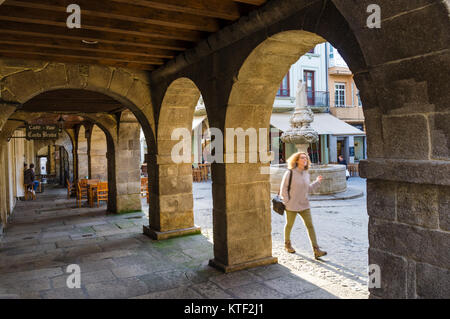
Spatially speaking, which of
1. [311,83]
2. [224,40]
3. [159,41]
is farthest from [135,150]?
[311,83]

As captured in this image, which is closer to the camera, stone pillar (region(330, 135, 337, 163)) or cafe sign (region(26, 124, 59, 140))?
cafe sign (region(26, 124, 59, 140))

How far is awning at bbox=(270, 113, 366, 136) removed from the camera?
1612cm

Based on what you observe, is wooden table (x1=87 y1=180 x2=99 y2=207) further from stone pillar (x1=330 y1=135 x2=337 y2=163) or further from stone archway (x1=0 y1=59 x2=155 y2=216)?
stone pillar (x1=330 y1=135 x2=337 y2=163)

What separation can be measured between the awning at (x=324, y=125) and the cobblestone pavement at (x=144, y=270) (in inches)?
408

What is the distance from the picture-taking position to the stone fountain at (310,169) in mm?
9406

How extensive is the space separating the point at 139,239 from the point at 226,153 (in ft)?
8.51

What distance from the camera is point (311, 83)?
63.0 feet

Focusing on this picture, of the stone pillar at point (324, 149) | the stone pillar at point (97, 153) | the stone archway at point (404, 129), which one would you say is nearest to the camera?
the stone archway at point (404, 129)

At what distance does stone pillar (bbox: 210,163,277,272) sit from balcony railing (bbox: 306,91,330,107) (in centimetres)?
1569

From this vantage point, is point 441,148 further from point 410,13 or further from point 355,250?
point 355,250

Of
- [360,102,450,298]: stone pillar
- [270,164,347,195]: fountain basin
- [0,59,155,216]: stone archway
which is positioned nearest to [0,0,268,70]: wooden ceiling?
[0,59,155,216]: stone archway

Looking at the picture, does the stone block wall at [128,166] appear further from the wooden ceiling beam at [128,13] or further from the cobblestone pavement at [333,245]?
the wooden ceiling beam at [128,13]

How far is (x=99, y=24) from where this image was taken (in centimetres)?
341

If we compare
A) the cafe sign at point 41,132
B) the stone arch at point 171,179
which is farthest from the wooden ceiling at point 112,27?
the cafe sign at point 41,132
